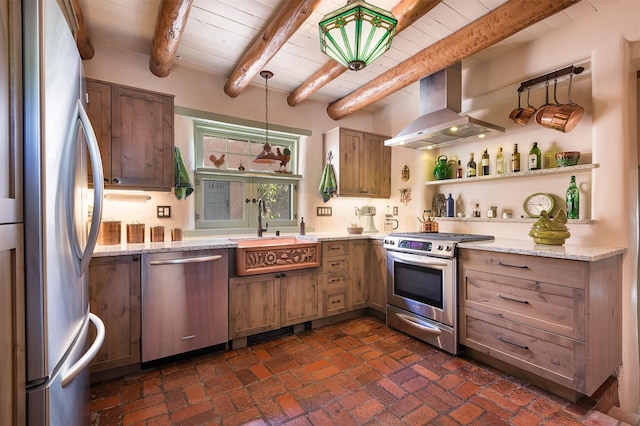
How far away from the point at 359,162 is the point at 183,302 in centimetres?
264

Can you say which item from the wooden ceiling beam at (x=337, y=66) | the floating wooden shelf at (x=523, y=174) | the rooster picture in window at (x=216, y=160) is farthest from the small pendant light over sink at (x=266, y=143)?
the floating wooden shelf at (x=523, y=174)

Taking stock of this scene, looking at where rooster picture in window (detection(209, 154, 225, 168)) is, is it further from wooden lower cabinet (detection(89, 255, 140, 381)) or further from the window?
wooden lower cabinet (detection(89, 255, 140, 381))

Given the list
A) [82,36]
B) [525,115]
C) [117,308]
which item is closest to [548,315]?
[525,115]

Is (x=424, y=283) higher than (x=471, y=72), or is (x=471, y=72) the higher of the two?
(x=471, y=72)

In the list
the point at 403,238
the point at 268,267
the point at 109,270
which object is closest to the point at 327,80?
the point at 403,238

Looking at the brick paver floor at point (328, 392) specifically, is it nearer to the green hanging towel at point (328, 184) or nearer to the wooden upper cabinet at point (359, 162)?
the green hanging towel at point (328, 184)

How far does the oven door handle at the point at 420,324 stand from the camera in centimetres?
268

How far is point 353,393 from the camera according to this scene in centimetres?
204

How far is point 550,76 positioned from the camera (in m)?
2.63

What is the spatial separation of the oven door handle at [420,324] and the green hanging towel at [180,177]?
2502 mm

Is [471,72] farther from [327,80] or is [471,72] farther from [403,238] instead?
[403,238]

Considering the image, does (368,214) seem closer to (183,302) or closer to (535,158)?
(535,158)

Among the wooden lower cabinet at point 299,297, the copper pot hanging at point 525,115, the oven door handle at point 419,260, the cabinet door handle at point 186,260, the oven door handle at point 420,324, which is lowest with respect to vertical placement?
the oven door handle at point 420,324

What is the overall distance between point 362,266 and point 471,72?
2451 mm
